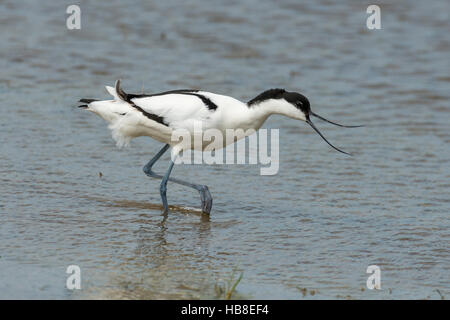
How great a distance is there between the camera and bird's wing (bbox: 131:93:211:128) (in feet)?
22.1

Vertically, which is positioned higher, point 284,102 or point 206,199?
point 284,102

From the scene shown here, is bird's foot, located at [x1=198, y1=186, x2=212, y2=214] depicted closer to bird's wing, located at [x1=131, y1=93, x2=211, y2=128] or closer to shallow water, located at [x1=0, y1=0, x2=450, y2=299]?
shallow water, located at [x1=0, y1=0, x2=450, y2=299]

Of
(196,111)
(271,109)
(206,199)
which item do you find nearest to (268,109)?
(271,109)

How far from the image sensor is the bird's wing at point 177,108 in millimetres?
6730

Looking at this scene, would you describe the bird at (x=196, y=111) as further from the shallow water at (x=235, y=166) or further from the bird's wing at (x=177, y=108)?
the shallow water at (x=235, y=166)

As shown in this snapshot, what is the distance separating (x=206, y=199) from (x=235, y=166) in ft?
3.87

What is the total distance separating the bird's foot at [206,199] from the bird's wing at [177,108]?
0.50m

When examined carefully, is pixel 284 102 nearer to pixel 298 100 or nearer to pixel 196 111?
pixel 298 100

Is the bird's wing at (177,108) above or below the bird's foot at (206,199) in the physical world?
above

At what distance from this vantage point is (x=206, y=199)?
6840 millimetres


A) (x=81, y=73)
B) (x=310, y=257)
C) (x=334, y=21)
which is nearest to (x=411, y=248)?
(x=310, y=257)

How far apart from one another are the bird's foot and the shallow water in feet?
0.36

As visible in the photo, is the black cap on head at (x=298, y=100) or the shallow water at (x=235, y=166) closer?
the shallow water at (x=235, y=166)

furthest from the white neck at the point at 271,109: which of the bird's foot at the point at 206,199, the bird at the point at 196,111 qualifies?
the bird's foot at the point at 206,199
